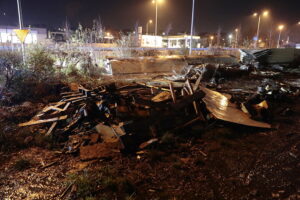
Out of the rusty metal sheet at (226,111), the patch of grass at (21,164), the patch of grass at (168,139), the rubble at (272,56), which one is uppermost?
the rubble at (272,56)

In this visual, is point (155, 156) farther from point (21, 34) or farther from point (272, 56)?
point (272, 56)

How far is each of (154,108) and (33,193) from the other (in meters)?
3.00

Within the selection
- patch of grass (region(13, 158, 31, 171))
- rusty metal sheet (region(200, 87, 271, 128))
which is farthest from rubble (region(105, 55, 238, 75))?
patch of grass (region(13, 158, 31, 171))

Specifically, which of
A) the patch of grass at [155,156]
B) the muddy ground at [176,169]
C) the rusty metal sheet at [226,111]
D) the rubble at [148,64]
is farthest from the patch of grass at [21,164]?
the rubble at [148,64]

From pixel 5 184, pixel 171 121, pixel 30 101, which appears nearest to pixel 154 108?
pixel 171 121

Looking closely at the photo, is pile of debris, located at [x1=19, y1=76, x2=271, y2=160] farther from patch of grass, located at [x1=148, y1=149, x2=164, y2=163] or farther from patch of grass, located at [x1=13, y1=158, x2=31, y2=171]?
patch of grass, located at [x1=13, y1=158, x2=31, y2=171]

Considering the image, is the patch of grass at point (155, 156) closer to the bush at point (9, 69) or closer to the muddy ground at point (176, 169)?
the muddy ground at point (176, 169)

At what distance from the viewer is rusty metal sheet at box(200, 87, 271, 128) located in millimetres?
5137

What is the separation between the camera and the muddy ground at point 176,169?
321cm

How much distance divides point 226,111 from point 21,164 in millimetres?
4954

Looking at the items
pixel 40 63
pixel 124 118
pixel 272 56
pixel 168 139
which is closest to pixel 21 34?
pixel 40 63

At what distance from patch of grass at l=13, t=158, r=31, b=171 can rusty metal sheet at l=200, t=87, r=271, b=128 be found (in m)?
4.40

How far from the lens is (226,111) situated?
5.50m

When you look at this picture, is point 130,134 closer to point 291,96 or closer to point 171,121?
point 171,121
